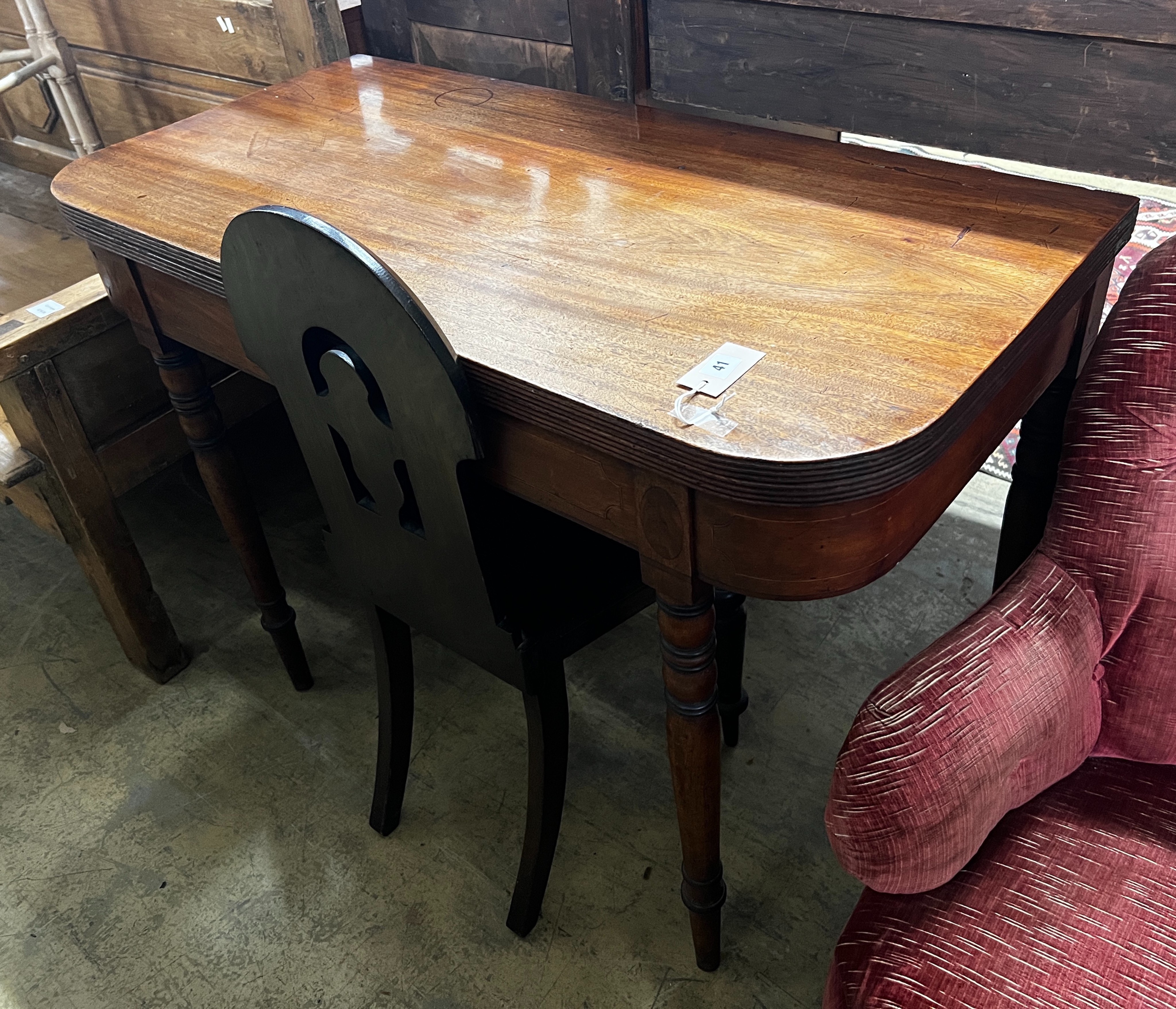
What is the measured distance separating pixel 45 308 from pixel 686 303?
99 centimetres

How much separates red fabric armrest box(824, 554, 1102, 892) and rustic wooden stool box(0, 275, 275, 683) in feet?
3.94

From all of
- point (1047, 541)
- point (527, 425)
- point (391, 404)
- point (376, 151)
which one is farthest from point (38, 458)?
point (1047, 541)

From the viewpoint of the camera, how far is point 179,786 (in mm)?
1539

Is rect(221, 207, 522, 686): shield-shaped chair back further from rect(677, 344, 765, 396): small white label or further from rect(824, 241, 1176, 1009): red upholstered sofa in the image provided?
rect(824, 241, 1176, 1009): red upholstered sofa

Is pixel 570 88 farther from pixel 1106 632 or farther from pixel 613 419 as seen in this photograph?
pixel 1106 632

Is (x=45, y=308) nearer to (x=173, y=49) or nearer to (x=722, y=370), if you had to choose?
(x=173, y=49)

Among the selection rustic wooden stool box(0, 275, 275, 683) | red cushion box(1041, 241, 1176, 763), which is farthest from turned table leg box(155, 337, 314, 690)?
red cushion box(1041, 241, 1176, 763)

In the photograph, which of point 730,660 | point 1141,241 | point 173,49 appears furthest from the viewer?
point 1141,241

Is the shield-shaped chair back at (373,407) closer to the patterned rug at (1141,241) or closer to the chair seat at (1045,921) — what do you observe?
the chair seat at (1045,921)

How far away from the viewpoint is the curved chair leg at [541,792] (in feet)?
3.80

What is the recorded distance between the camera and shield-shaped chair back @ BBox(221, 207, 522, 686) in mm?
873

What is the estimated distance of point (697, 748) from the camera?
1023mm

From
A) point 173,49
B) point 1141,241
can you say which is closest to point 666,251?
point 173,49

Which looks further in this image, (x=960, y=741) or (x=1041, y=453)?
(x=1041, y=453)
